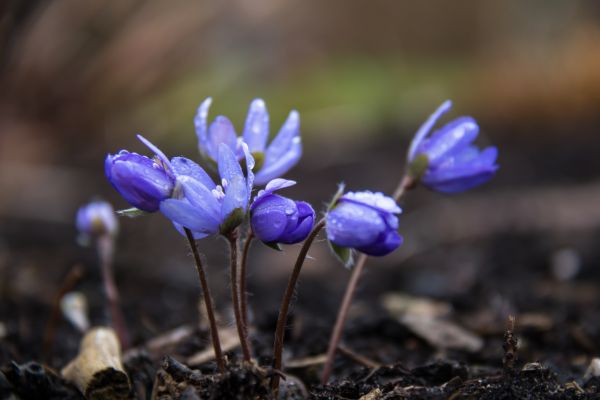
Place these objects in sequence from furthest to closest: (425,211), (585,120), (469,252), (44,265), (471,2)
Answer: (471,2)
(585,120)
(425,211)
(469,252)
(44,265)

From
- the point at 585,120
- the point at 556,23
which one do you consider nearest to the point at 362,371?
the point at 585,120

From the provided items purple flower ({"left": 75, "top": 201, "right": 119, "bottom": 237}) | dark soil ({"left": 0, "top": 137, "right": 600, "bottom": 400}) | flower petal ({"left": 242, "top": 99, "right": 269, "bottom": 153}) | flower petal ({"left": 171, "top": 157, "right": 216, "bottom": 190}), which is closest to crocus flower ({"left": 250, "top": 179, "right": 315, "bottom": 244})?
flower petal ({"left": 171, "top": 157, "right": 216, "bottom": 190})

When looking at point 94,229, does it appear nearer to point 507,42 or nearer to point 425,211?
point 425,211

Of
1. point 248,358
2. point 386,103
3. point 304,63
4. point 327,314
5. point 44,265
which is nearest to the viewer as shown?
point 248,358

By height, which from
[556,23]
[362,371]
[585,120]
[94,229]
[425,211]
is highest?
[556,23]

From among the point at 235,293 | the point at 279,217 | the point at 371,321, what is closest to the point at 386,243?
the point at 279,217

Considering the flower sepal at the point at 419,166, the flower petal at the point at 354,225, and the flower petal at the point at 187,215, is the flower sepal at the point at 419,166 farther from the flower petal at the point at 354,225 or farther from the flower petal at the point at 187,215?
the flower petal at the point at 187,215

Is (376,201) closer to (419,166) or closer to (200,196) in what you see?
(200,196)

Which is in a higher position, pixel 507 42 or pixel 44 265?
pixel 507 42
